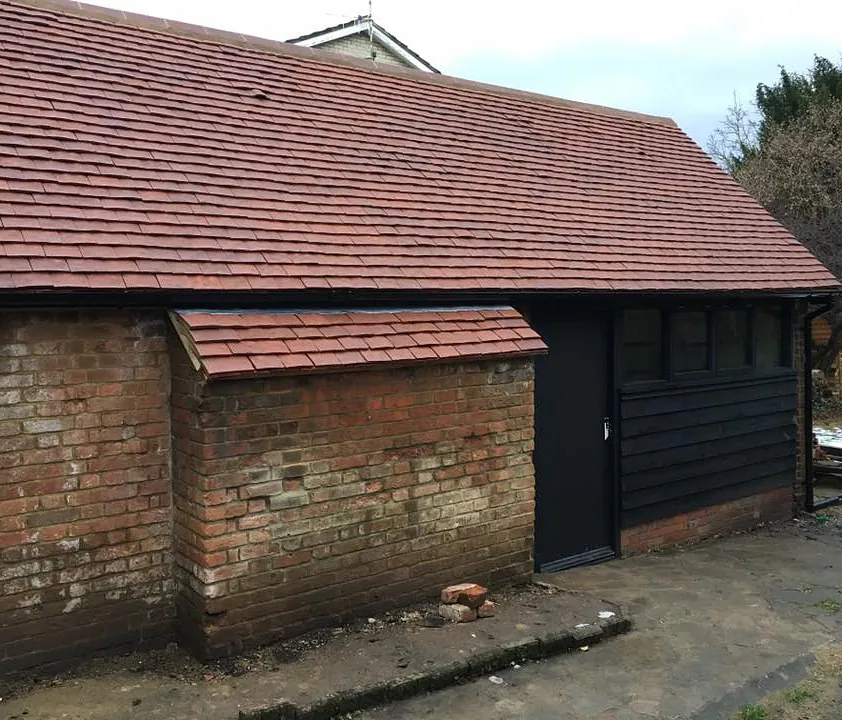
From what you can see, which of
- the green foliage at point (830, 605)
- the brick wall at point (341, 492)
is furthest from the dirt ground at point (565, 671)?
the brick wall at point (341, 492)

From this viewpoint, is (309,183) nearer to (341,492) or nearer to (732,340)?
(341,492)

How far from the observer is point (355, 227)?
21.0 ft

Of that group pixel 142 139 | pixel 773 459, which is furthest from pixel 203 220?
pixel 773 459

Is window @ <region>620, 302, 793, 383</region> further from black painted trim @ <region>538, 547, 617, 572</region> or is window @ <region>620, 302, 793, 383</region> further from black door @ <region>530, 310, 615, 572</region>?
black painted trim @ <region>538, 547, 617, 572</region>

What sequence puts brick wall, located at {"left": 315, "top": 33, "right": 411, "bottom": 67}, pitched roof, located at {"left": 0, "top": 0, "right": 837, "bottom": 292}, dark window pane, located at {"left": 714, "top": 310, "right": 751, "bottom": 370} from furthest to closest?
brick wall, located at {"left": 315, "top": 33, "right": 411, "bottom": 67}, dark window pane, located at {"left": 714, "top": 310, "right": 751, "bottom": 370}, pitched roof, located at {"left": 0, "top": 0, "right": 837, "bottom": 292}

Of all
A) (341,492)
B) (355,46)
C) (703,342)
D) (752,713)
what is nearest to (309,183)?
(341,492)

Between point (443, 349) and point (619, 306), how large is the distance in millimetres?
2745

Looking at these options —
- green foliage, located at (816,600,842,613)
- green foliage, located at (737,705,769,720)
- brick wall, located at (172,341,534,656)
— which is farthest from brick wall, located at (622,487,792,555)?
green foliage, located at (737,705,769,720)

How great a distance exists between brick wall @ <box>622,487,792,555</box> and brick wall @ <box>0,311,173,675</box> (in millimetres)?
4883

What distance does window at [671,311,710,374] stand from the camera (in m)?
8.52

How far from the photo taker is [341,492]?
17.9ft

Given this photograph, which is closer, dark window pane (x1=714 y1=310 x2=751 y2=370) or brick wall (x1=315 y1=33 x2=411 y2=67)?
dark window pane (x1=714 y1=310 x2=751 y2=370)

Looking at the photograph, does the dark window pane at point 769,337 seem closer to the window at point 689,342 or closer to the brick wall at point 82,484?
the window at point 689,342

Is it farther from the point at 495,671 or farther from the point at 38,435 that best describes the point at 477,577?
the point at 38,435
